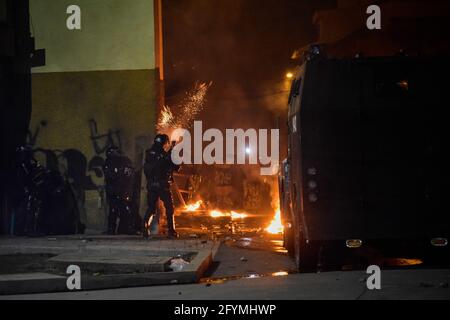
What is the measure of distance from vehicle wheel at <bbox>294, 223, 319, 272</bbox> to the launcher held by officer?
4970 mm

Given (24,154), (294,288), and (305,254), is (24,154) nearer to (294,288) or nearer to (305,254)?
(305,254)

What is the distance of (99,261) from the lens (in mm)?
10344

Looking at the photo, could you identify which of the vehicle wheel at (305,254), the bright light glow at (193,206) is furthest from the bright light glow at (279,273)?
the bright light glow at (193,206)

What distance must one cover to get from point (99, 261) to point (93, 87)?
6131 millimetres

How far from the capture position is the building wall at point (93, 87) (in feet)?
50.8

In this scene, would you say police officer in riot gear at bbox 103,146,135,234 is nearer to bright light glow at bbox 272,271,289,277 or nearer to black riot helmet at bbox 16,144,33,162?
black riot helmet at bbox 16,144,33,162

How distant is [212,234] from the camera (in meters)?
15.3

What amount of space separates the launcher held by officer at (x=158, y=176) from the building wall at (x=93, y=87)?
1134mm

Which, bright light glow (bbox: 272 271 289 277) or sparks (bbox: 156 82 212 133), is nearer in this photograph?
bright light glow (bbox: 272 271 289 277)

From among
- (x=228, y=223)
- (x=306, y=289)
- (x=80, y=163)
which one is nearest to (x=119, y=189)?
(x=80, y=163)

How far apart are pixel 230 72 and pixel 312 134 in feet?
98.8

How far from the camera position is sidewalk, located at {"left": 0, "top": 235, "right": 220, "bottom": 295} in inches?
347

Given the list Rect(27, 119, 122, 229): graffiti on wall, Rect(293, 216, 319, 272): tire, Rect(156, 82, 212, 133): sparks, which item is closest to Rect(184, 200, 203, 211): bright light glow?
Rect(156, 82, 212, 133): sparks
